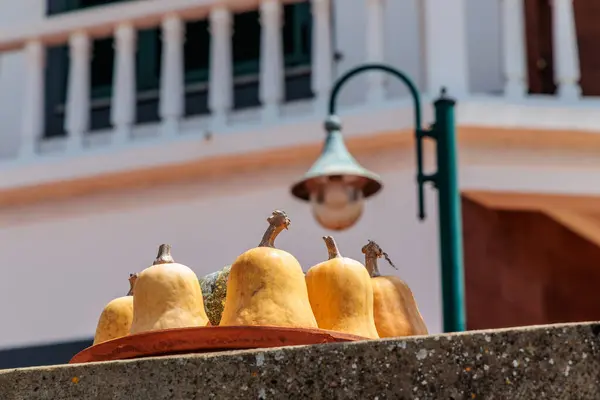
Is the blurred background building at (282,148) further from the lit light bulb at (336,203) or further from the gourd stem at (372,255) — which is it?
the gourd stem at (372,255)

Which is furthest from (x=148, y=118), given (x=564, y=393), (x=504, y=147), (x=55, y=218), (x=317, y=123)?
(x=564, y=393)

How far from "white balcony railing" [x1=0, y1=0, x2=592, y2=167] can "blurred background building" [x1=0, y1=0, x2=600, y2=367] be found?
0.01 metres

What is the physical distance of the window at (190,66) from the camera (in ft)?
29.3

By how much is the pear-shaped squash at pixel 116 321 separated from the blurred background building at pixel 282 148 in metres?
4.51

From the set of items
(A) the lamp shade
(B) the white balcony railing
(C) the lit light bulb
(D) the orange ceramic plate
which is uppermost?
(B) the white balcony railing

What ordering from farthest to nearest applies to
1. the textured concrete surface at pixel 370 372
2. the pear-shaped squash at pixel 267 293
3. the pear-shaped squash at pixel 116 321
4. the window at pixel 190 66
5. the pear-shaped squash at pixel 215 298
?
1. the window at pixel 190 66
2. the pear-shaped squash at pixel 215 298
3. the pear-shaped squash at pixel 116 321
4. the pear-shaped squash at pixel 267 293
5. the textured concrete surface at pixel 370 372

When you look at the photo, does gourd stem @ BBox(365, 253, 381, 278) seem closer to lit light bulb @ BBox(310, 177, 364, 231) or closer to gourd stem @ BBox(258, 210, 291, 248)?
gourd stem @ BBox(258, 210, 291, 248)

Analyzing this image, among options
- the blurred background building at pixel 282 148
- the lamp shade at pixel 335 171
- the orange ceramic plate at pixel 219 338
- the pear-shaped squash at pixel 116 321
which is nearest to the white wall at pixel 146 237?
the blurred background building at pixel 282 148

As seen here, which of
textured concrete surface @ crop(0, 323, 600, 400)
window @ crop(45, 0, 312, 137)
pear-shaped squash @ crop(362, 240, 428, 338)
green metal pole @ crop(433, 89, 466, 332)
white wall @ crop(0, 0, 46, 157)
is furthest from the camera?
white wall @ crop(0, 0, 46, 157)

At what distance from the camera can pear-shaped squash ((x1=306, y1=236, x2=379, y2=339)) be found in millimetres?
2836

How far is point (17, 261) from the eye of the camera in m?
8.76

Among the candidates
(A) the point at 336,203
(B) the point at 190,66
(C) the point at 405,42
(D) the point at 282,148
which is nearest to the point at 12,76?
(B) the point at 190,66

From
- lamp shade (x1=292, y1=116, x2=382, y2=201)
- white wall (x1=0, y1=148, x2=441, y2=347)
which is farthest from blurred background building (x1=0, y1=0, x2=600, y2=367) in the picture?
lamp shade (x1=292, y1=116, x2=382, y2=201)

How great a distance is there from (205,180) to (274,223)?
5.46 meters
